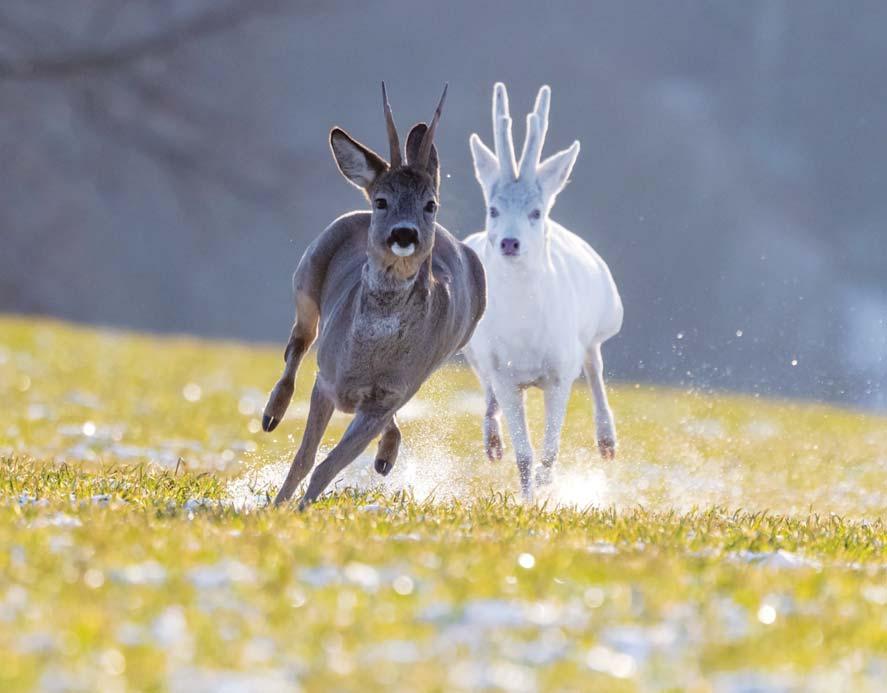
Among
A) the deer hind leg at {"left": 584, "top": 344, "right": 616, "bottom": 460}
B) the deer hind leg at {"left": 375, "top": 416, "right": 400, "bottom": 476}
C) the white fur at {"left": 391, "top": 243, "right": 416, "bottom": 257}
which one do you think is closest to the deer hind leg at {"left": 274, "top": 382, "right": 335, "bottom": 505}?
the deer hind leg at {"left": 375, "top": 416, "right": 400, "bottom": 476}

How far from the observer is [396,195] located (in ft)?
21.4

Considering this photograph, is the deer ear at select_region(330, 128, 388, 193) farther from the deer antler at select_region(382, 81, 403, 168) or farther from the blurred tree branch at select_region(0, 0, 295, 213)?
the blurred tree branch at select_region(0, 0, 295, 213)

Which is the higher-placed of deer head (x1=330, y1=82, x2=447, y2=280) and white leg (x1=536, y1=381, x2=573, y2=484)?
deer head (x1=330, y1=82, x2=447, y2=280)

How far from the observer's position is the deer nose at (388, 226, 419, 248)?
634 cm

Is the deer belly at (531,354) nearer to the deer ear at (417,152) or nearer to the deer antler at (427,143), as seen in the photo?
the deer ear at (417,152)

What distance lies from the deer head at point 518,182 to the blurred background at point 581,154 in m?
17.3

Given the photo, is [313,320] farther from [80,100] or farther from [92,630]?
[80,100]

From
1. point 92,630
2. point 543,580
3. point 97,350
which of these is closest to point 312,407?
point 543,580

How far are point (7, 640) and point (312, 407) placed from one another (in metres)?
3.58

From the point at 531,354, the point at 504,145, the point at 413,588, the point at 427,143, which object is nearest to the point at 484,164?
the point at 504,145

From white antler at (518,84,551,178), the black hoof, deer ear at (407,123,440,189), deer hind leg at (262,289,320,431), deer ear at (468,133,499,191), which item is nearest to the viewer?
deer ear at (407,123,440,189)

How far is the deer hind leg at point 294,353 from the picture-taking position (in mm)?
7477

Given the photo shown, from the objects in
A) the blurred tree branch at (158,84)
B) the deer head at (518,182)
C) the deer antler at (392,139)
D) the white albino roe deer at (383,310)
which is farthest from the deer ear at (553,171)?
the blurred tree branch at (158,84)

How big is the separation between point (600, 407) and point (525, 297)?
1575 millimetres
